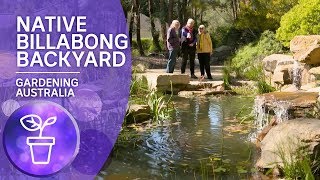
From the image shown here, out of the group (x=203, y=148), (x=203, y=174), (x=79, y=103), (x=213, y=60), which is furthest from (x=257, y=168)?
(x=213, y=60)

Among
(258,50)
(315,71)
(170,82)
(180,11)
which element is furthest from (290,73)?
(180,11)

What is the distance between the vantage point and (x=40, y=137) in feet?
8.91

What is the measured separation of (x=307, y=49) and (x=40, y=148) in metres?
5.96

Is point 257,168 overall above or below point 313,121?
Answer: below

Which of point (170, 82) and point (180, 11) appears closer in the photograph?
point (170, 82)

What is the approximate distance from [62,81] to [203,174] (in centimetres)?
150

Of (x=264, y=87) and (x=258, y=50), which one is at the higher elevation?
(x=258, y=50)

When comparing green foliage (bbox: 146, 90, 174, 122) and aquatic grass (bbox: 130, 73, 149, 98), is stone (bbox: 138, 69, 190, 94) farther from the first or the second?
green foliage (bbox: 146, 90, 174, 122)

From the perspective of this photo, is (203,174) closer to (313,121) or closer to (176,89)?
(313,121)

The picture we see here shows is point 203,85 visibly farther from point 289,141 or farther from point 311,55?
point 289,141

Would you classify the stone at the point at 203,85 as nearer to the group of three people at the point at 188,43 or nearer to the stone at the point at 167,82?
the stone at the point at 167,82

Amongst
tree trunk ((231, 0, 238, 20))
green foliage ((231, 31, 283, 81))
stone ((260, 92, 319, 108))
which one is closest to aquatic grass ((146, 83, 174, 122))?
stone ((260, 92, 319, 108))

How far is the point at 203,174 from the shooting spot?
3756mm

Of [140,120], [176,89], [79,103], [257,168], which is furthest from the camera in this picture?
[176,89]
